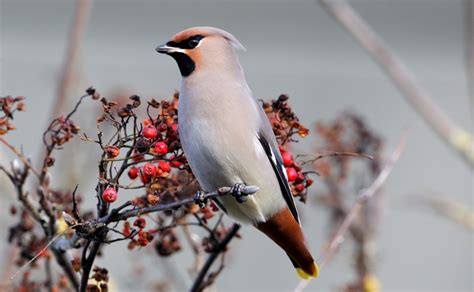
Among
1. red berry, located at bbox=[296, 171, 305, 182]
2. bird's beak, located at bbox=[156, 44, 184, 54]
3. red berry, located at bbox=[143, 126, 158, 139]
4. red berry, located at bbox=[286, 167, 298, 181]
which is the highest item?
bird's beak, located at bbox=[156, 44, 184, 54]

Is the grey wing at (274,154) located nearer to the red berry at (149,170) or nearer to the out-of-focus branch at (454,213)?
the red berry at (149,170)

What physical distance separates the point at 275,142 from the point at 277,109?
0.11 meters

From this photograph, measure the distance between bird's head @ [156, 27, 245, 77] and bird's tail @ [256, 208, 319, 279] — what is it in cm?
51

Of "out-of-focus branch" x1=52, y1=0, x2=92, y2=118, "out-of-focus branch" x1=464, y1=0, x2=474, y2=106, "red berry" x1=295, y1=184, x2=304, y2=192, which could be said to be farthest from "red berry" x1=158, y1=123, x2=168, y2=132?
"out-of-focus branch" x1=464, y1=0, x2=474, y2=106

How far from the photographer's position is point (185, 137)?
2488 millimetres

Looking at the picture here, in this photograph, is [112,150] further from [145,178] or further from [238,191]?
[238,191]

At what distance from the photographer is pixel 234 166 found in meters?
2.65

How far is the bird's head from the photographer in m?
2.80

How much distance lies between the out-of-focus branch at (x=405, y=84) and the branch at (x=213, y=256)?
2.75 feet

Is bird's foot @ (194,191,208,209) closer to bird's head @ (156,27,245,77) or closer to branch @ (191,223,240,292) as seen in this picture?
branch @ (191,223,240,292)

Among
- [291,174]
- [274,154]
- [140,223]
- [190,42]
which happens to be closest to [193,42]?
[190,42]

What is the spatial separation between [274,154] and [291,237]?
0.85 feet

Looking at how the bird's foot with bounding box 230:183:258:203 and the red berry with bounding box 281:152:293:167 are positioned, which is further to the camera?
the red berry with bounding box 281:152:293:167

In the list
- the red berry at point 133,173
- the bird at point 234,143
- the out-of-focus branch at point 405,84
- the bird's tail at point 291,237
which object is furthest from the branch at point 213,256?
the out-of-focus branch at point 405,84
